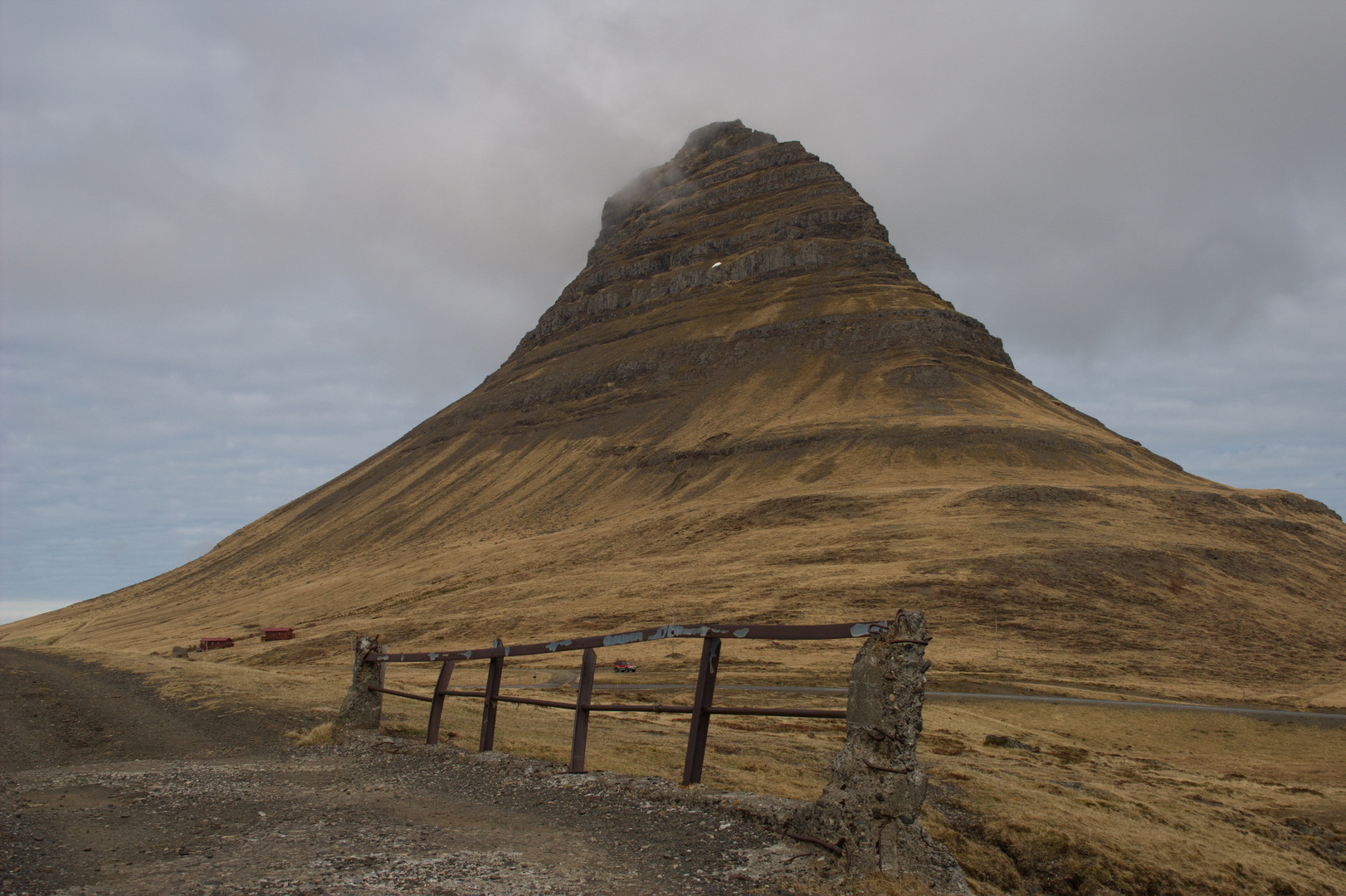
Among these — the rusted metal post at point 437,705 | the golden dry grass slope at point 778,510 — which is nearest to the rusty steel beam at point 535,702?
the rusted metal post at point 437,705

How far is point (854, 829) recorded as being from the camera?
6.35m

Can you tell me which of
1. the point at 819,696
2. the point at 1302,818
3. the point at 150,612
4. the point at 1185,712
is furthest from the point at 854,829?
the point at 150,612

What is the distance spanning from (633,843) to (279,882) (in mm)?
2582

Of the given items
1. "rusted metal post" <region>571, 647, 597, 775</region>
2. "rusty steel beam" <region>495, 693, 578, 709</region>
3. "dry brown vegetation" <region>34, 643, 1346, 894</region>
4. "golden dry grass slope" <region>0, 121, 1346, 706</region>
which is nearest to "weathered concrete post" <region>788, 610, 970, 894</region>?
"dry brown vegetation" <region>34, 643, 1346, 894</region>

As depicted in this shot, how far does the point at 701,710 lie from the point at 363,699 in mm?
7040

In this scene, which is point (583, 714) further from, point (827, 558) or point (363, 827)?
Result: point (827, 558)

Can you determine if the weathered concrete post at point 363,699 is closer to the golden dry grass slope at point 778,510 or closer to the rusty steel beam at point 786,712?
the rusty steel beam at point 786,712

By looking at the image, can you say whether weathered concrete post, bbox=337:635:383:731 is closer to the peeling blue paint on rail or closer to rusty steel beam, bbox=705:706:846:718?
the peeling blue paint on rail

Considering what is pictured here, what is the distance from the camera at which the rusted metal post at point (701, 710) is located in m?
8.07

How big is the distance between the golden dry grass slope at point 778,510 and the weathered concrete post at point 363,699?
28.8 meters

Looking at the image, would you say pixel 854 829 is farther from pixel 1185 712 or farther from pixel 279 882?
pixel 1185 712

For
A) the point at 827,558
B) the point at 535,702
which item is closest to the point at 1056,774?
the point at 535,702

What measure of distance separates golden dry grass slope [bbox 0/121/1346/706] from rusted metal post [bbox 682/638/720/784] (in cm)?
3190

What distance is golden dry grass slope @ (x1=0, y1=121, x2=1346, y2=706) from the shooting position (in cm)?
4888
